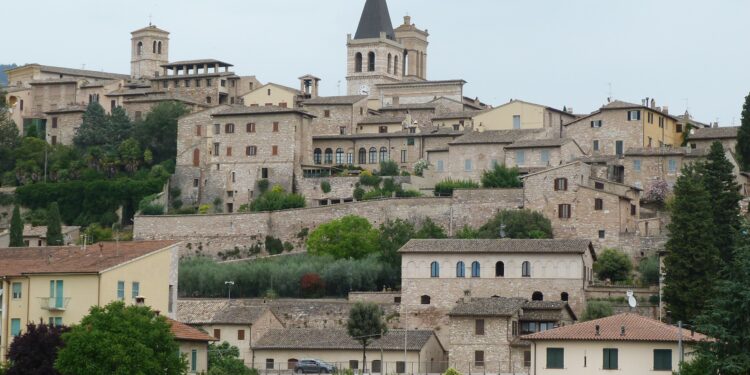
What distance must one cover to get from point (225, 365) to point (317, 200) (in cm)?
3821

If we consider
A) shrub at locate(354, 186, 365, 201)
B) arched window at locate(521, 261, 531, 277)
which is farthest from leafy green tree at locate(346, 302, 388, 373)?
shrub at locate(354, 186, 365, 201)

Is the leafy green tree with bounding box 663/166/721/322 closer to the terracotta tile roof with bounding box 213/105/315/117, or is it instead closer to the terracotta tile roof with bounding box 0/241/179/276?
the terracotta tile roof with bounding box 0/241/179/276

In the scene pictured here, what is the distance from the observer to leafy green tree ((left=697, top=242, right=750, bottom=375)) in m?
50.8

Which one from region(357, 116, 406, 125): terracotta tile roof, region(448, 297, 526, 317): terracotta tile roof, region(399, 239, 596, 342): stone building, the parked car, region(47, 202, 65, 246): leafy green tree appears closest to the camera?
the parked car

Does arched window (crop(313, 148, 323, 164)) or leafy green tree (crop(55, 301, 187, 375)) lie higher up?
arched window (crop(313, 148, 323, 164))

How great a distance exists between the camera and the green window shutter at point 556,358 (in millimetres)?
58938

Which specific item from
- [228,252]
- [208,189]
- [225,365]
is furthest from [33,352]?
[208,189]

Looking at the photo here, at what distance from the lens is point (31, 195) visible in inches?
4247

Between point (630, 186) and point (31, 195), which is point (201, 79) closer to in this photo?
point (31, 195)

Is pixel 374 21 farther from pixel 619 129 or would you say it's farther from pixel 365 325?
pixel 365 325

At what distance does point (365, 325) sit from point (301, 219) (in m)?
23.4

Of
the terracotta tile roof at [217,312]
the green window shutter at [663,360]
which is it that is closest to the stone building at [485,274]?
the terracotta tile roof at [217,312]

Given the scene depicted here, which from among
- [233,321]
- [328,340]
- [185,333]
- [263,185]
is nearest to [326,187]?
[263,185]

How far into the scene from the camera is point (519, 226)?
8812 cm
